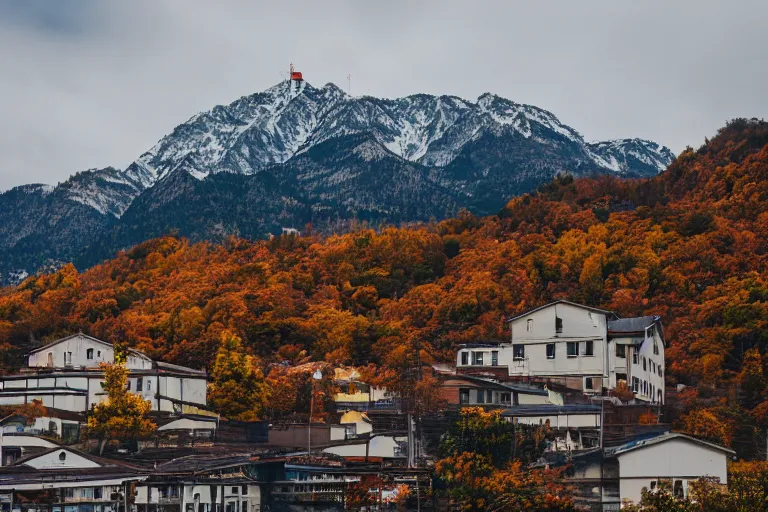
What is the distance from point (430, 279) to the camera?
3622 inches

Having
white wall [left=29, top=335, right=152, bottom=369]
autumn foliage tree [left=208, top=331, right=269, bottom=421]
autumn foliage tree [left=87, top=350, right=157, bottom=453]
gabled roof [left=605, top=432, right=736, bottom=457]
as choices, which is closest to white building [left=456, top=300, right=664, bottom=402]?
autumn foliage tree [left=208, top=331, right=269, bottom=421]

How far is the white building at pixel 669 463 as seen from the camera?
149 ft

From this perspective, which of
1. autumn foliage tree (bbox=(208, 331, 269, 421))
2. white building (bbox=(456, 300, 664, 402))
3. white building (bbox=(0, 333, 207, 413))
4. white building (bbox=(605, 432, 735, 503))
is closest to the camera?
white building (bbox=(605, 432, 735, 503))

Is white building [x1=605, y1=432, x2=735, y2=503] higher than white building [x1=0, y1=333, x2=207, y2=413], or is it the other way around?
white building [x1=0, y1=333, x2=207, y2=413]

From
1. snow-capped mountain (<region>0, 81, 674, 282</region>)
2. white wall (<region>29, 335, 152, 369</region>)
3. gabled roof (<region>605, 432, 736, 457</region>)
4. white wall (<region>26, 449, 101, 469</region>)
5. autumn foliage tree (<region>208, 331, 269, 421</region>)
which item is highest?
snow-capped mountain (<region>0, 81, 674, 282</region>)

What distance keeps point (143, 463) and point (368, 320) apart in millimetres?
30652

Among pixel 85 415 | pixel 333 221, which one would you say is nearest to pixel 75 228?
pixel 333 221

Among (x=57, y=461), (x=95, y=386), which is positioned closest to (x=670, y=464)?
(x=57, y=461)

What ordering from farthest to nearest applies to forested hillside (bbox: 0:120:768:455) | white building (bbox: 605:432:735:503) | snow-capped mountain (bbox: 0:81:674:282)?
snow-capped mountain (bbox: 0:81:674:282) < forested hillside (bbox: 0:120:768:455) < white building (bbox: 605:432:735:503)

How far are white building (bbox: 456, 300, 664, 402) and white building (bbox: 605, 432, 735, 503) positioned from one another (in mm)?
13663

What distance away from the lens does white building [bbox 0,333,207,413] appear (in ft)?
199

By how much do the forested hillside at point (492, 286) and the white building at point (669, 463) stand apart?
7938 millimetres

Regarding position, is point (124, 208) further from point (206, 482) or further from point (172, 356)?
point (206, 482)

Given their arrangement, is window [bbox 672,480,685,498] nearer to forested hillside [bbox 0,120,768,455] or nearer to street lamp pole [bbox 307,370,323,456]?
forested hillside [bbox 0,120,768,455]
